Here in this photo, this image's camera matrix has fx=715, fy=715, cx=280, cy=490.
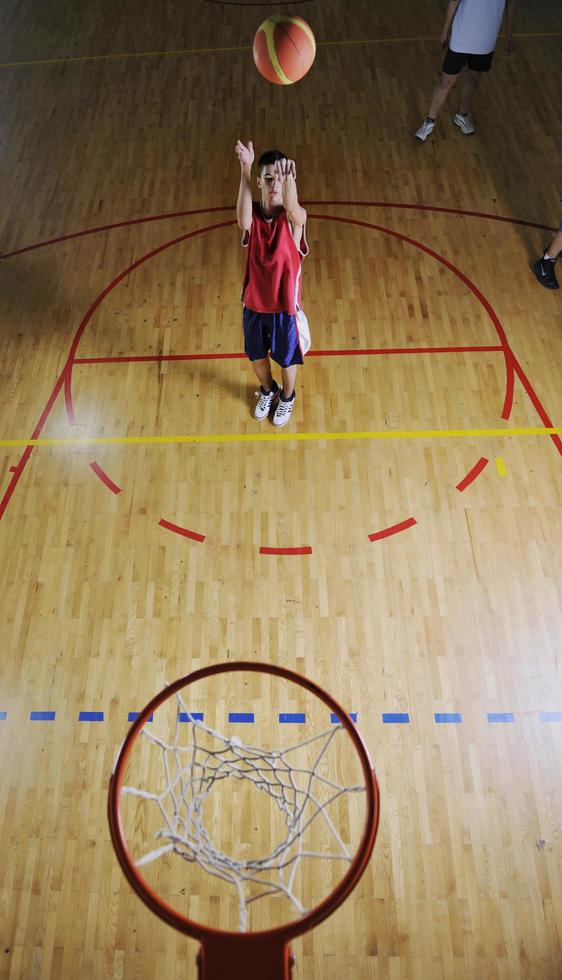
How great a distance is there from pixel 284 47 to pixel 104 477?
2.77 metres

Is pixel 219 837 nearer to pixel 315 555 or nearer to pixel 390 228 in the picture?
pixel 315 555

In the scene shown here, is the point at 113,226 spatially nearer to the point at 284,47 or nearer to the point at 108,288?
the point at 108,288

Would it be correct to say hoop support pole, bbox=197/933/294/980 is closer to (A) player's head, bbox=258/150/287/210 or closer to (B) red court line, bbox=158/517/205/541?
(B) red court line, bbox=158/517/205/541

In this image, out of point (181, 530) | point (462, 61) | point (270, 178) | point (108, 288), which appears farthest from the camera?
point (462, 61)

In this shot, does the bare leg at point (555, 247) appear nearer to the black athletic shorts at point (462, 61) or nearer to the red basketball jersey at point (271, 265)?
the black athletic shorts at point (462, 61)

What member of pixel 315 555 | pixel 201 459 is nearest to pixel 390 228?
pixel 201 459

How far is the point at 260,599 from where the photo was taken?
3.74 m

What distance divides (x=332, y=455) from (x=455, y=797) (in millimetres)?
1965

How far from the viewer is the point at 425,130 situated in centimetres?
604

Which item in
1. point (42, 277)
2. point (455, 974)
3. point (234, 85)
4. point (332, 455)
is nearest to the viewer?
point (455, 974)

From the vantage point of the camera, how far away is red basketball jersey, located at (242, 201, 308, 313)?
348cm

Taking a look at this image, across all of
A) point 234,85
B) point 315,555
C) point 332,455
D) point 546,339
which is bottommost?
point 315,555

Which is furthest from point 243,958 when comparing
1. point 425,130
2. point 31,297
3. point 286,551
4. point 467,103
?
point 467,103

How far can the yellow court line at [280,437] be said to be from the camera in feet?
14.1
